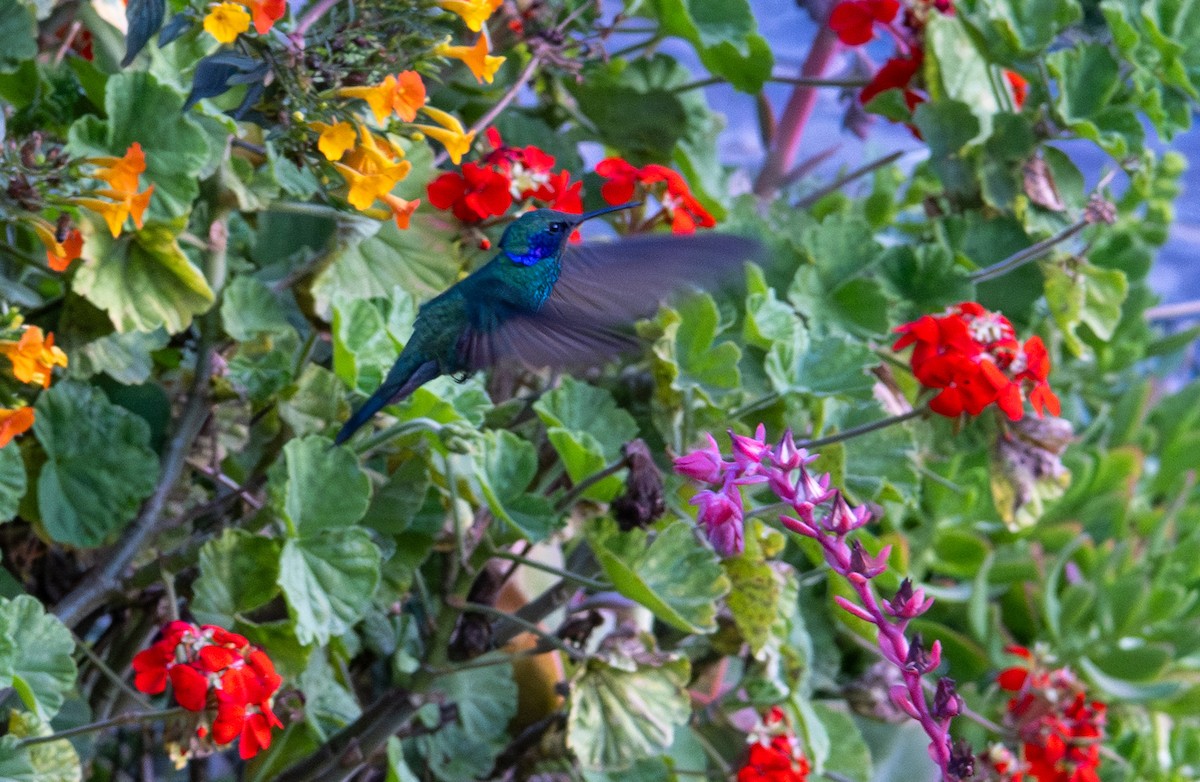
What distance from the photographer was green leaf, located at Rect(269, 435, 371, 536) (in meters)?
1.05

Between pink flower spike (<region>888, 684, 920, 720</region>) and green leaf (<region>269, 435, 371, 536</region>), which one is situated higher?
pink flower spike (<region>888, 684, 920, 720</region>)

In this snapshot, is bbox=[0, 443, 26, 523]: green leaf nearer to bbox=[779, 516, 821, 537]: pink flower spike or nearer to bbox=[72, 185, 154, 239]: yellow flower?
bbox=[72, 185, 154, 239]: yellow flower

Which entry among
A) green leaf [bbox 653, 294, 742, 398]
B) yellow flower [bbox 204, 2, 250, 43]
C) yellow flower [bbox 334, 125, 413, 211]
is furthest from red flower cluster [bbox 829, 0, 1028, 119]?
yellow flower [bbox 204, 2, 250, 43]

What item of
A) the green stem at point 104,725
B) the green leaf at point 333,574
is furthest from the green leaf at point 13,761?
the green leaf at point 333,574

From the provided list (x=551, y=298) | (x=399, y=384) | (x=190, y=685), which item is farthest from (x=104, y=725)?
(x=551, y=298)

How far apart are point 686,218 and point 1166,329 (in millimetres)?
2088

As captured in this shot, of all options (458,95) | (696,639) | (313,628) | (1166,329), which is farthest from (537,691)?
(1166,329)

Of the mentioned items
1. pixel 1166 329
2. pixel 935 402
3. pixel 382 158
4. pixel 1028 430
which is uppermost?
pixel 382 158

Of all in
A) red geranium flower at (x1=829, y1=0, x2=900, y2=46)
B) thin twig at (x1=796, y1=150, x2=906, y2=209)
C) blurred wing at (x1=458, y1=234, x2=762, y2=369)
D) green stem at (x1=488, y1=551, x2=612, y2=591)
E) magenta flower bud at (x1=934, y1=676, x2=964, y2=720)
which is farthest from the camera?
thin twig at (x1=796, y1=150, x2=906, y2=209)

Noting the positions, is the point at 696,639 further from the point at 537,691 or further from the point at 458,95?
the point at 458,95

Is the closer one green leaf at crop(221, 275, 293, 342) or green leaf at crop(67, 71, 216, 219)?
green leaf at crop(67, 71, 216, 219)

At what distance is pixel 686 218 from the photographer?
1215mm

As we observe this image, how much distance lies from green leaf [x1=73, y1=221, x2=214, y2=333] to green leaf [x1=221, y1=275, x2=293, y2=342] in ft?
0.17

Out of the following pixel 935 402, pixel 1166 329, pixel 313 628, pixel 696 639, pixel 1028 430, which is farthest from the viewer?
pixel 1166 329
